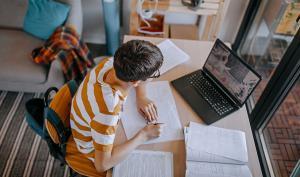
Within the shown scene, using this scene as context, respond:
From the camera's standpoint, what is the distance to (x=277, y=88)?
168cm

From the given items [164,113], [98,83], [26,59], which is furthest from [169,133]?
[26,59]

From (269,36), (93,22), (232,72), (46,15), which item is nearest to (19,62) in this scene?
(46,15)

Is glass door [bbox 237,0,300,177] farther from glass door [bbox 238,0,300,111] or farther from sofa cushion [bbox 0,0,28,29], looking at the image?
sofa cushion [bbox 0,0,28,29]

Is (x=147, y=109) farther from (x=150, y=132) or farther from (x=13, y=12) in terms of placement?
(x=13, y=12)

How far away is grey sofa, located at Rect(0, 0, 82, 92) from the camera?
1.88m

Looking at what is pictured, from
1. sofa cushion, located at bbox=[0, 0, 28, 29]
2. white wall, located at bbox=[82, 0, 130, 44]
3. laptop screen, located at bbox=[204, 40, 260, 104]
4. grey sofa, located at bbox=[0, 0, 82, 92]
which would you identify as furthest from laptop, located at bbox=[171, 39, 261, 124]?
sofa cushion, located at bbox=[0, 0, 28, 29]

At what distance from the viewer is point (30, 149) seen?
1885mm

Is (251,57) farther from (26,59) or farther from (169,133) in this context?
(26,59)

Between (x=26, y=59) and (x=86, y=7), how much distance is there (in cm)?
74

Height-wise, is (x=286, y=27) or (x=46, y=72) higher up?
(x=286, y=27)

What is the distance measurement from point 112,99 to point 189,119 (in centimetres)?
42

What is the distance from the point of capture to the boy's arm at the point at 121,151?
3.43 feet

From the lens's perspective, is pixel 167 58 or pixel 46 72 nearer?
pixel 167 58

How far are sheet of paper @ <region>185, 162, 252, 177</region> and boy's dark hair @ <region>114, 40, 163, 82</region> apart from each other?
0.42m
